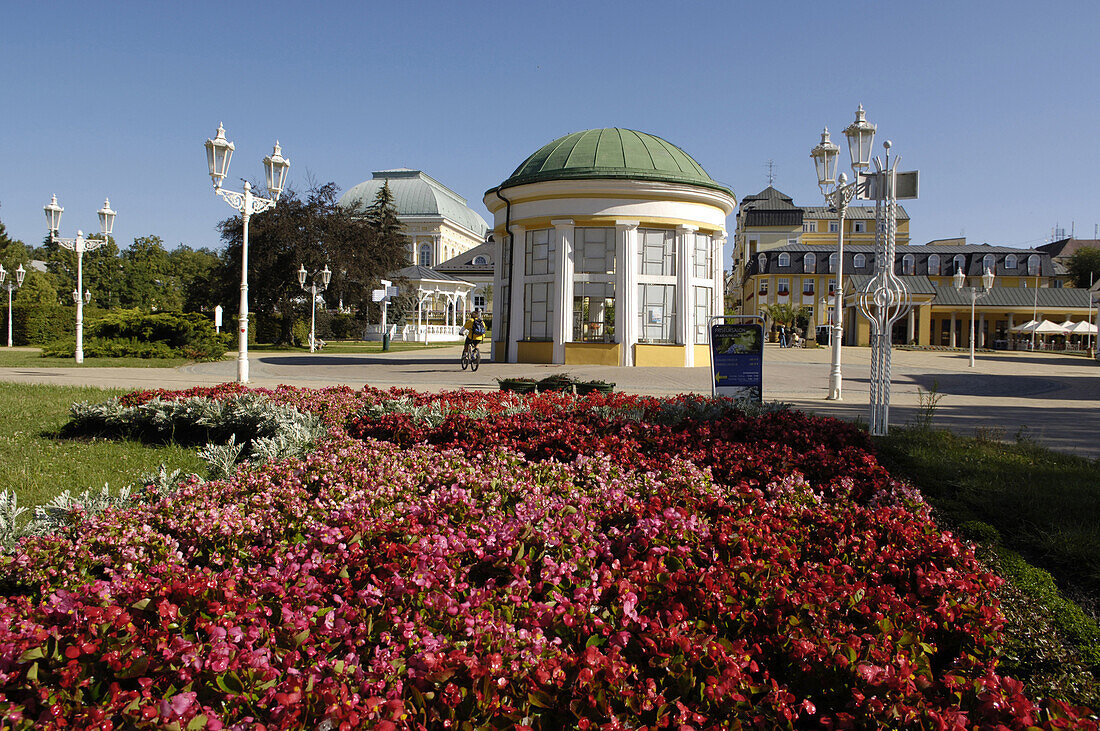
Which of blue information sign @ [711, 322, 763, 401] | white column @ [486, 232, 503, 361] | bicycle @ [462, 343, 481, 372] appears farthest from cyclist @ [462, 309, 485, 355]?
blue information sign @ [711, 322, 763, 401]

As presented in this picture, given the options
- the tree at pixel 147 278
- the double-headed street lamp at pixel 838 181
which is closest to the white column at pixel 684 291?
the double-headed street lamp at pixel 838 181

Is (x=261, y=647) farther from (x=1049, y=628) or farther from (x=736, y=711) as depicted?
(x=1049, y=628)

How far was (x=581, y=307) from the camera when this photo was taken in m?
24.7

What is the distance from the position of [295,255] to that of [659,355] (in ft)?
87.6

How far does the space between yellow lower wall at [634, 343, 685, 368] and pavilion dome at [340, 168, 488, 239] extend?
85.5m

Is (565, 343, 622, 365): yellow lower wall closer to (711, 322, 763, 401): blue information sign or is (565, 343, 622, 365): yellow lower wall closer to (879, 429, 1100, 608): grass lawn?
(711, 322, 763, 401): blue information sign

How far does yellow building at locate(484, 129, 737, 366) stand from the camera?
24.2 m

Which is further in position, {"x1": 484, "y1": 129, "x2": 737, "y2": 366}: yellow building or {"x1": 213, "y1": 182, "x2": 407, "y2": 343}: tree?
{"x1": 213, "y1": 182, "x2": 407, "y2": 343}: tree

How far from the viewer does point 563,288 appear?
954 inches

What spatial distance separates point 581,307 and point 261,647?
22.5 m

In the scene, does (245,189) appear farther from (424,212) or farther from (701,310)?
(424,212)

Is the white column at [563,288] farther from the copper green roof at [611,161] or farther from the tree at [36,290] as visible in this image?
the tree at [36,290]

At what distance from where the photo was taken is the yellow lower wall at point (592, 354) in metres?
24.1

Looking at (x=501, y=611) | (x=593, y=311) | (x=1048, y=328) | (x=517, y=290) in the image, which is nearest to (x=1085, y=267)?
(x=1048, y=328)
